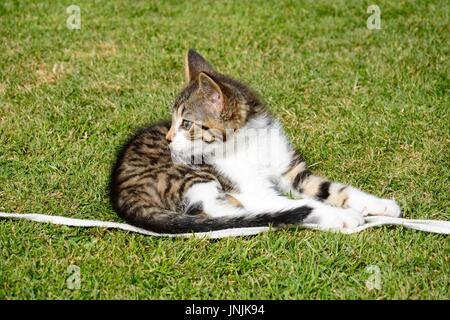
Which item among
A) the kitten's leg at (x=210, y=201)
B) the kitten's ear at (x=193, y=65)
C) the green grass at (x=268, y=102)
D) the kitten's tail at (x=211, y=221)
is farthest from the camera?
the kitten's ear at (x=193, y=65)

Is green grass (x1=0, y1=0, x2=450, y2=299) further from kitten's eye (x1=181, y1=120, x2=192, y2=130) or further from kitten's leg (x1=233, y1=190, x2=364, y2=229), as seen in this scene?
kitten's eye (x1=181, y1=120, x2=192, y2=130)

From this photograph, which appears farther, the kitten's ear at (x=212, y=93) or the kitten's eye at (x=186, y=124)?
the kitten's eye at (x=186, y=124)

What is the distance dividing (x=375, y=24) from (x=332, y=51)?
0.98m

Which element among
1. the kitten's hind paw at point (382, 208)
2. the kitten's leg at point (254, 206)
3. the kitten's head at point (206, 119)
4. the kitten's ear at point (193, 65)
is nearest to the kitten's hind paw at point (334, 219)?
the kitten's leg at point (254, 206)

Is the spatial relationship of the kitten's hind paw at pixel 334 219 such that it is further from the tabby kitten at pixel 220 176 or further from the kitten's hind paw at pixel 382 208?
the kitten's hind paw at pixel 382 208

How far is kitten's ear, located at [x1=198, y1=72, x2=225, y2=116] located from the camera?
3278mm

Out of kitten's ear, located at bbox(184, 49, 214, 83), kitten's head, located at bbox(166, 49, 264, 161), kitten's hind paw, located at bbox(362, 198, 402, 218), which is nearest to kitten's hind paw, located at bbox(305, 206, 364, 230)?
kitten's hind paw, located at bbox(362, 198, 402, 218)

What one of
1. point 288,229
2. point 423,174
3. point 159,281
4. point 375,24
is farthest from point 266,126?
point 375,24

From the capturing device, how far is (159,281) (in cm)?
278

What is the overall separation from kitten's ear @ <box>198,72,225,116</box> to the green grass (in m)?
0.86

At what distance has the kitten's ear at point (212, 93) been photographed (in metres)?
3.28

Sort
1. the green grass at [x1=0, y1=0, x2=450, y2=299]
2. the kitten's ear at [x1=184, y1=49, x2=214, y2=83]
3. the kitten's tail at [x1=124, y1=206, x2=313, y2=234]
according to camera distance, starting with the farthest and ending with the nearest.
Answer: the kitten's ear at [x1=184, y1=49, x2=214, y2=83], the kitten's tail at [x1=124, y1=206, x2=313, y2=234], the green grass at [x1=0, y1=0, x2=450, y2=299]

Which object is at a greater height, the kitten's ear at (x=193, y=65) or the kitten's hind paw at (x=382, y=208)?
the kitten's ear at (x=193, y=65)
